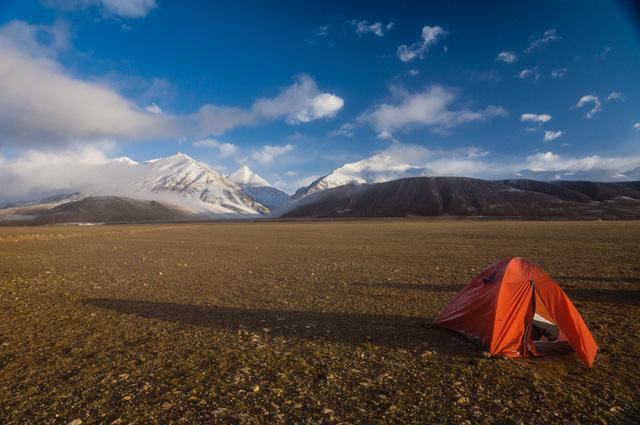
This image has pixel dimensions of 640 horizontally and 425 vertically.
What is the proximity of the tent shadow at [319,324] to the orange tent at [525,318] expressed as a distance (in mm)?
633

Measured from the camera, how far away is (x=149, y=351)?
334 inches

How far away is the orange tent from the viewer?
8.25 m

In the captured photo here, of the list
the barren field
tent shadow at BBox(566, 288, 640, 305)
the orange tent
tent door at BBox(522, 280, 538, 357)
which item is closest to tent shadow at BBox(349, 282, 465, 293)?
the barren field

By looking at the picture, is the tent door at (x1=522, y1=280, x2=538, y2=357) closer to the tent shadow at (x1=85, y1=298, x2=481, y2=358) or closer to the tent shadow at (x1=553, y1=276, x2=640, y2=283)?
the tent shadow at (x1=85, y1=298, x2=481, y2=358)

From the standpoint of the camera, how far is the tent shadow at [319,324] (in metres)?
9.08

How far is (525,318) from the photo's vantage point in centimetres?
857

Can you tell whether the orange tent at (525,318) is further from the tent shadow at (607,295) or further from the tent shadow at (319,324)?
the tent shadow at (607,295)

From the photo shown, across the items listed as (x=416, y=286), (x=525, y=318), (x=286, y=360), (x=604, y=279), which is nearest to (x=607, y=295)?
(x=604, y=279)

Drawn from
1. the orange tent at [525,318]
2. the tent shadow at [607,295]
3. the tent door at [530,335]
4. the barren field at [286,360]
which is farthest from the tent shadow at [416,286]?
the tent door at [530,335]

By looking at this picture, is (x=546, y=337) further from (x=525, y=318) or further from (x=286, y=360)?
(x=286, y=360)

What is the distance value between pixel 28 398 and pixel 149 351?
2.49 meters

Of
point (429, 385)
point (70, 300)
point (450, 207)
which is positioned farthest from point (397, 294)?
point (450, 207)

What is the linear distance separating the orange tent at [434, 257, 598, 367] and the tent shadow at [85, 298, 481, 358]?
2.08ft

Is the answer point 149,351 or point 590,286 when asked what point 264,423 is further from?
point 590,286
